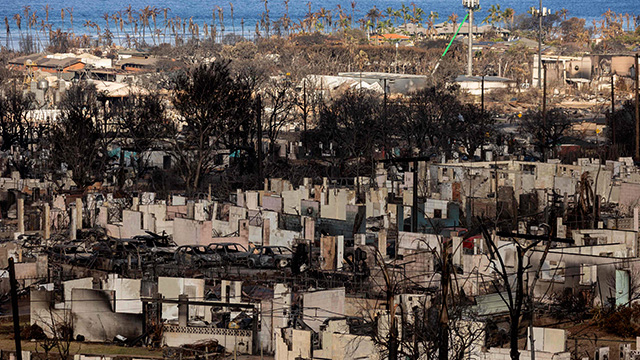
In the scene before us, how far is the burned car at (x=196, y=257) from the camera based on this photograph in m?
22.4

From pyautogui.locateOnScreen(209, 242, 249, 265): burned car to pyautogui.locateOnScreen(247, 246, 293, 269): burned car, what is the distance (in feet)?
0.49

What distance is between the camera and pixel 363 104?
52625 millimetres

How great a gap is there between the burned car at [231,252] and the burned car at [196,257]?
15 centimetres

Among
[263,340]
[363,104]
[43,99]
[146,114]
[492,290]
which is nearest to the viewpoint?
[263,340]

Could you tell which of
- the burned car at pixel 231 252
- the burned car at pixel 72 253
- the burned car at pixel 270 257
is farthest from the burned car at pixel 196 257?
the burned car at pixel 72 253

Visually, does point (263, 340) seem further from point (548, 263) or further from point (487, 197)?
point (487, 197)

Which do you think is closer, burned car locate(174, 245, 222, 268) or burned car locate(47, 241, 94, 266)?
burned car locate(174, 245, 222, 268)

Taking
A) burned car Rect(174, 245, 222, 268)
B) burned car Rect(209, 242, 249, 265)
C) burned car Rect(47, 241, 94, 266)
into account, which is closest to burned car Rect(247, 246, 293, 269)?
burned car Rect(209, 242, 249, 265)

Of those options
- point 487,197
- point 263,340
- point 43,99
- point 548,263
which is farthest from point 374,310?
point 43,99

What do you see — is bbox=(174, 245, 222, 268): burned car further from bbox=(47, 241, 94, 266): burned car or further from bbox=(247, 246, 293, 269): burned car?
bbox=(47, 241, 94, 266): burned car

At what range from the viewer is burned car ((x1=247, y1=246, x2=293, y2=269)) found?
2259 cm

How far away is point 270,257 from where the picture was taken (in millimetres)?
22781

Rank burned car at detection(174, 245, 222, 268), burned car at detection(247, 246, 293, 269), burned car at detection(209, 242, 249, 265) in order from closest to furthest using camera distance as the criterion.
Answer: burned car at detection(174, 245, 222, 268) < burned car at detection(247, 246, 293, 269) < burned car at detection(209, 242, 249, 265)

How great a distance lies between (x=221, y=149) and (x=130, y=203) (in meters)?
12.7
